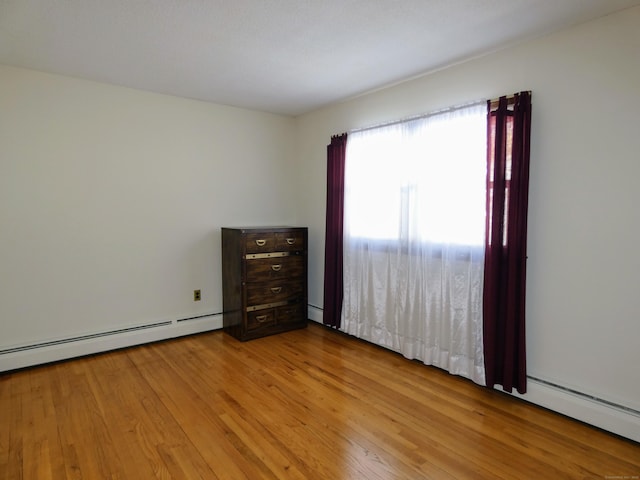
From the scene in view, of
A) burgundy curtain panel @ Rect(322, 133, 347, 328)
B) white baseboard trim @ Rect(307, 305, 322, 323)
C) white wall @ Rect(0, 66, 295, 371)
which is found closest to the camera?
white wall @ Rect(0, 66, 295, 371)

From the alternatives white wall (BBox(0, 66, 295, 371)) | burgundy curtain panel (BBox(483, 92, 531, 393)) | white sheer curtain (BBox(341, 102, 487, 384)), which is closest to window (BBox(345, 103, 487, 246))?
white sheer curtain (BBox(341, 102, 487, 384))

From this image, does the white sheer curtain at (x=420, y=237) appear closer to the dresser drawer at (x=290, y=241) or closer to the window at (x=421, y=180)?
the window at (x=421, y=180)

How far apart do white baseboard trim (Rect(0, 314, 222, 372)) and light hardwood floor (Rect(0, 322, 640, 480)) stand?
92mm

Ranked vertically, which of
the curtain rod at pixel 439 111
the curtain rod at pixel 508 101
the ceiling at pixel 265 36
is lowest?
the curtain rod at pixel 508 101

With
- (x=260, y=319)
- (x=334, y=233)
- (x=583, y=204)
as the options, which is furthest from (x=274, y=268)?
(x=583, y=204)

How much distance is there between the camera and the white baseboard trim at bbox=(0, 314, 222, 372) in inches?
108

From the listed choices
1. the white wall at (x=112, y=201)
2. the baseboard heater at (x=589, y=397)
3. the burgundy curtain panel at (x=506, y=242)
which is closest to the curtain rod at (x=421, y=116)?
the burgundy curtain panel at (x=506, y=242)

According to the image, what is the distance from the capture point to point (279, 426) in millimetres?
2049

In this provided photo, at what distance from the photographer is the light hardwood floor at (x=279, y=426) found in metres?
1.71

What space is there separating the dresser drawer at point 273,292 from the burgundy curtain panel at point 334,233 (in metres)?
0.32

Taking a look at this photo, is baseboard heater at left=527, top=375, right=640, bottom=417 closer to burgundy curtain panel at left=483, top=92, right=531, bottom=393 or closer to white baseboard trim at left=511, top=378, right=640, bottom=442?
white baseboard trim at left=511, top=378, right=640, bottom=442

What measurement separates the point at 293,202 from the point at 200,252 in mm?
1268

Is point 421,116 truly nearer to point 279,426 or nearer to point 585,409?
point 585,409

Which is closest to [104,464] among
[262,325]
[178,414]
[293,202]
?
[178,414]
